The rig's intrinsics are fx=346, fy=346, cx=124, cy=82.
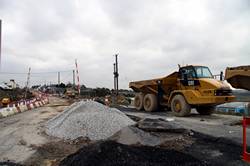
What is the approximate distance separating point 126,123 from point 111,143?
3863mm

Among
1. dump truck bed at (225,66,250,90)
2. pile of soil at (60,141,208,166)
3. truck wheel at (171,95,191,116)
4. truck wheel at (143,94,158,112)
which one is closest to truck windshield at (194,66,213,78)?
truck wheel at (171,95,191,116)

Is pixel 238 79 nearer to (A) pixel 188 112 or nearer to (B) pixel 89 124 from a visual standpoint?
(B) pixel 89 124

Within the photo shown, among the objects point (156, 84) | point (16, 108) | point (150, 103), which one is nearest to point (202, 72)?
point (156, 84)

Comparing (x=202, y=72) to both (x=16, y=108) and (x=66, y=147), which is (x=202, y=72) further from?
(x=16, y=108)

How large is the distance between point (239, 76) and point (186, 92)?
20.9ft

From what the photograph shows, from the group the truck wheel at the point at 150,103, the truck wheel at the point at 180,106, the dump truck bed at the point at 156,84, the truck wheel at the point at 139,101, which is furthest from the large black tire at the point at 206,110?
the truck wheel at the point at 139,101

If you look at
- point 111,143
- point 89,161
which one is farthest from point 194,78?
point 89,161

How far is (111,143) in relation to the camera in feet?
24.9

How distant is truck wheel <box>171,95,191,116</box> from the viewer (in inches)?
688

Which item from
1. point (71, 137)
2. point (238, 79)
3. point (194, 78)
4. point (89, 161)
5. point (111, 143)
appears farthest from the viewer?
point (194, 78)

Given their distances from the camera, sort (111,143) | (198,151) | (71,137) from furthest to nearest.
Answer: (71,137) → (198,151) → (111,143)

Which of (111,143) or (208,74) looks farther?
(208,74)

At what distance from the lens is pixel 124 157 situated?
680cm

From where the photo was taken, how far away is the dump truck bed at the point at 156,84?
20000 mm
